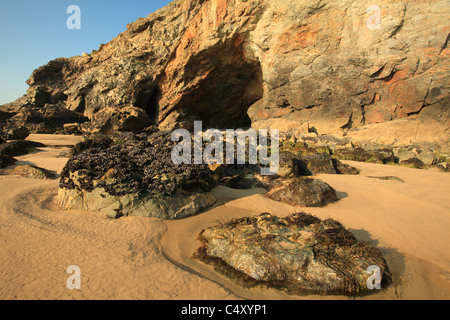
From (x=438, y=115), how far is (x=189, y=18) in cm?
1582

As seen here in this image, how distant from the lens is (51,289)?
7.66 feet

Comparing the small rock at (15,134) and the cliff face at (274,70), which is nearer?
the cliff face at (274,70)

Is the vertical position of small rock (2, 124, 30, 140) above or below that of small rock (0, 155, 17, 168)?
above

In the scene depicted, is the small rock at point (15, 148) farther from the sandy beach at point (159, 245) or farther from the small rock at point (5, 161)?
the sandy beach at point (159, 245)

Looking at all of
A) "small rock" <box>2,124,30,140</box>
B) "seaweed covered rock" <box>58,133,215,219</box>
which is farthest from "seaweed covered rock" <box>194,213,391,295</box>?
"small rock" <box>2,124,30,140</box>

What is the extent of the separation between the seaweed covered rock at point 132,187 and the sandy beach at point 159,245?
21cm

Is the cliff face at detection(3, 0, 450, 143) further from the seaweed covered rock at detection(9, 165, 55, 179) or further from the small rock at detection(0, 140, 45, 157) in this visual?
the seaweed covered rock at detection(9, 165, 55, 179)

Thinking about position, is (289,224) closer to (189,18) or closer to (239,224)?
(239,224)

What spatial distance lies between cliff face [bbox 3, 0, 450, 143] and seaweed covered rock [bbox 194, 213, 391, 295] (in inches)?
471

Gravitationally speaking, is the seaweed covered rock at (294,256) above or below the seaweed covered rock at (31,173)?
below

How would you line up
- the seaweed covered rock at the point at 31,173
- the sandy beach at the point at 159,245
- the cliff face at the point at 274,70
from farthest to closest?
the cliff face at the point at 274,70 < the seaweed covered rock at the point at 31,173 < the sandy beach at the point at 159,245

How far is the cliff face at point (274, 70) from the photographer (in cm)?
1238

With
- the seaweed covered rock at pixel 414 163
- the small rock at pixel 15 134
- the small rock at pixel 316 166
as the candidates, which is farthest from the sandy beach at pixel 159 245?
the small rock at pixel 15 134

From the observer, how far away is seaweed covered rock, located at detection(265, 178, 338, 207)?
5109 mm
